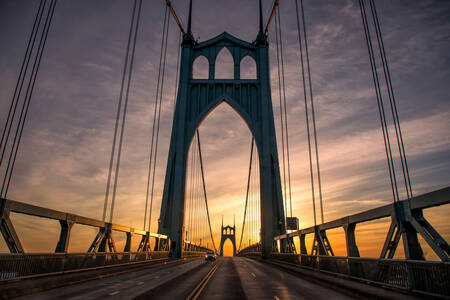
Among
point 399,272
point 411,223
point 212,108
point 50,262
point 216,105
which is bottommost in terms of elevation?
point 399,272

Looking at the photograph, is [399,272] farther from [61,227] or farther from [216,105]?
[216,105]

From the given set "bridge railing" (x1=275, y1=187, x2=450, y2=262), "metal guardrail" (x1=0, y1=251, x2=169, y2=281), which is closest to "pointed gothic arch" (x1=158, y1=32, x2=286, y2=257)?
"metal guardrail" (x1=0, y1=251, x2=169, y2=281)

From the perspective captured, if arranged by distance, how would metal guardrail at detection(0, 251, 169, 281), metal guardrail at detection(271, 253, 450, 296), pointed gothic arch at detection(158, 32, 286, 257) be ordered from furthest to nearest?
pointed gothic arch at detection(158, 32, 286, 257) → metal guardrail at detection(0, 251, 169, 281) → metal guardrail at detection(271, 253, 450, 296)

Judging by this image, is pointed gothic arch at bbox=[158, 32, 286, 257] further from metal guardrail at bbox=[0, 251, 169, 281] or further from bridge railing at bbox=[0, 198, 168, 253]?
metal guardrail at bbox=[0, 251, 169, 281]

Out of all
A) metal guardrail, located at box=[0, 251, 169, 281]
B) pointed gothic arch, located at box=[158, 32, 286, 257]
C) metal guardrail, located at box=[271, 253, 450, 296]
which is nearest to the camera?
metal guardrail, located at box=[271, 253, 450, 296]

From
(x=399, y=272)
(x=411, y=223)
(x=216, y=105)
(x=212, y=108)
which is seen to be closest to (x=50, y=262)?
(x=399, y=272)

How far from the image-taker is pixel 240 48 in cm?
5234

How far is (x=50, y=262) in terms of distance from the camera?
12211 mm

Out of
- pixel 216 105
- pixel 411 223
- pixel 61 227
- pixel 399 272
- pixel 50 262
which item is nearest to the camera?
pixel 411 223

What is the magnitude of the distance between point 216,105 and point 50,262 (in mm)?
38149

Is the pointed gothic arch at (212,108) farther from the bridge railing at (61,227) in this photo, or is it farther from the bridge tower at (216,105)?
the bridge railing at (61,227)

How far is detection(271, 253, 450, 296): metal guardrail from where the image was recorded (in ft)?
23.4

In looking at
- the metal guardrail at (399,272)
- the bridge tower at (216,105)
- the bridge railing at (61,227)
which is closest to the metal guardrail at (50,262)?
the bridge railing at (61,227)

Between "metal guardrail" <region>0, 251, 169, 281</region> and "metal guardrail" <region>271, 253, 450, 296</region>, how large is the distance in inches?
457
